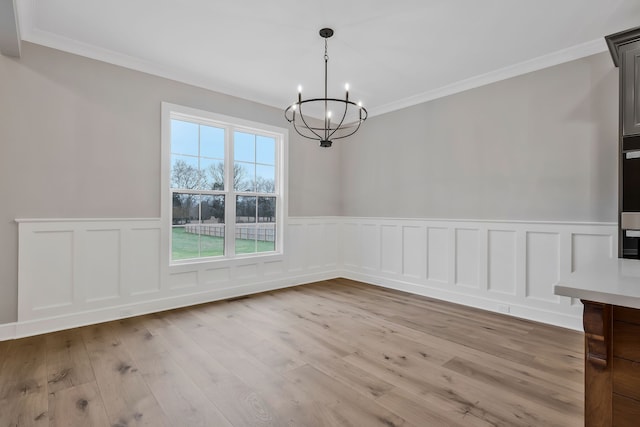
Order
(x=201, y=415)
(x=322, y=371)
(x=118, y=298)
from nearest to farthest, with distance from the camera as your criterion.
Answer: (x=201, y=415)
(x=322, y=371)
(x=118, y=298)

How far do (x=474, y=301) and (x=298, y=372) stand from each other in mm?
2530

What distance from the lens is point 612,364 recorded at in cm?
118


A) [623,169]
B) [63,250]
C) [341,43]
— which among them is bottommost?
[63,250]

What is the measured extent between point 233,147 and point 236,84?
793mm

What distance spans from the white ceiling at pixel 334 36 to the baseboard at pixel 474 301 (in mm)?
2536

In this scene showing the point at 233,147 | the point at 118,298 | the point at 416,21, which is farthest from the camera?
the point at 233,147

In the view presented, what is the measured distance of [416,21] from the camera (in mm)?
2723

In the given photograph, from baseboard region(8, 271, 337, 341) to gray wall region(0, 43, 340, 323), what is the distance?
0.52 feet

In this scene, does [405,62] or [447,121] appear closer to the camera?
[405,62]

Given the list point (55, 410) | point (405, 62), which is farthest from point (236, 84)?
point (55, 410)

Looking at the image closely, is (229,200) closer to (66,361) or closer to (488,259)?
(66,361)

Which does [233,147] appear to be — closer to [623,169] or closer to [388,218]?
[388,218]

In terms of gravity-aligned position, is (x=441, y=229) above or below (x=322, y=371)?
above

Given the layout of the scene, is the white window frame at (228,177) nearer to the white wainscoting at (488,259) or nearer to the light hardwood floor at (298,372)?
the light hardwood floor at (298,372)
